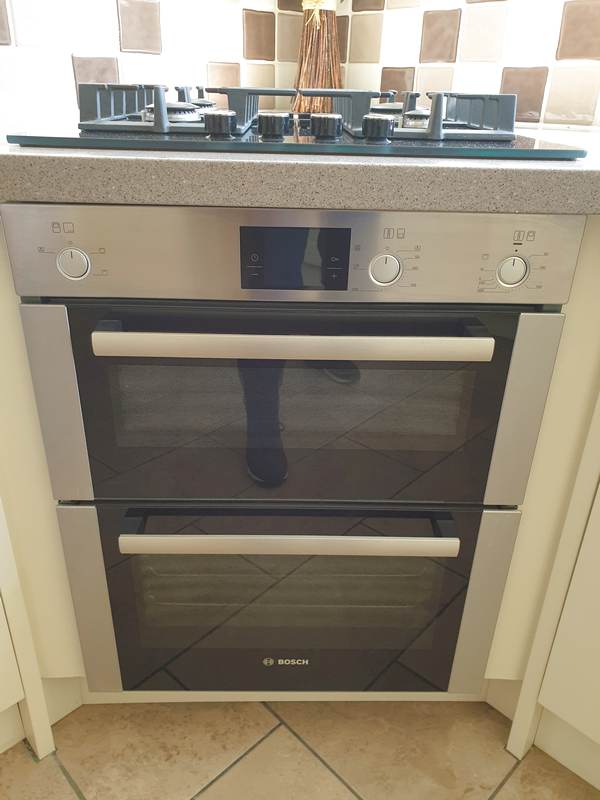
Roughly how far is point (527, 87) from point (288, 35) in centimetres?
54

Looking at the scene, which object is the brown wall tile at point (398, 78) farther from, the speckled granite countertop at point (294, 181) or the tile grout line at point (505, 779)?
the tile grout line at point (505, 779)

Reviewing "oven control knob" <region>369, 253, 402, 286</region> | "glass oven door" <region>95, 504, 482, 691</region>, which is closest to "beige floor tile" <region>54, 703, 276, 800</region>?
"glass oven door" <region>95, 504, 482, 691</region>

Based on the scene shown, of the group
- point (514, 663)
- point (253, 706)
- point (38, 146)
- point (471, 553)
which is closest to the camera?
point (38, 146)

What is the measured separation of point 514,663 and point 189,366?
2.40 feet

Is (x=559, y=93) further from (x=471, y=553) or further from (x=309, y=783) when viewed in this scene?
(x=309, y=783)

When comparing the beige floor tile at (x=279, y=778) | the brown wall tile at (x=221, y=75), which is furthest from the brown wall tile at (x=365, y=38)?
the beige floor tile at (x=279, y=778)

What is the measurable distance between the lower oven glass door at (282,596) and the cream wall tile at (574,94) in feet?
2.58

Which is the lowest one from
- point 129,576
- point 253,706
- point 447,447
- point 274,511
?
point 253,706

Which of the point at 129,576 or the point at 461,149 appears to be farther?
the point at 129,576

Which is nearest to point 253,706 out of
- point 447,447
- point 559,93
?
point 447,447

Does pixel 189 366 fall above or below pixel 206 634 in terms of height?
above

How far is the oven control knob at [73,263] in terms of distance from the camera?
0.72 m

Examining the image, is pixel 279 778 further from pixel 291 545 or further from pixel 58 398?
pixel 58 398

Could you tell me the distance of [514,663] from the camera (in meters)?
1.03
